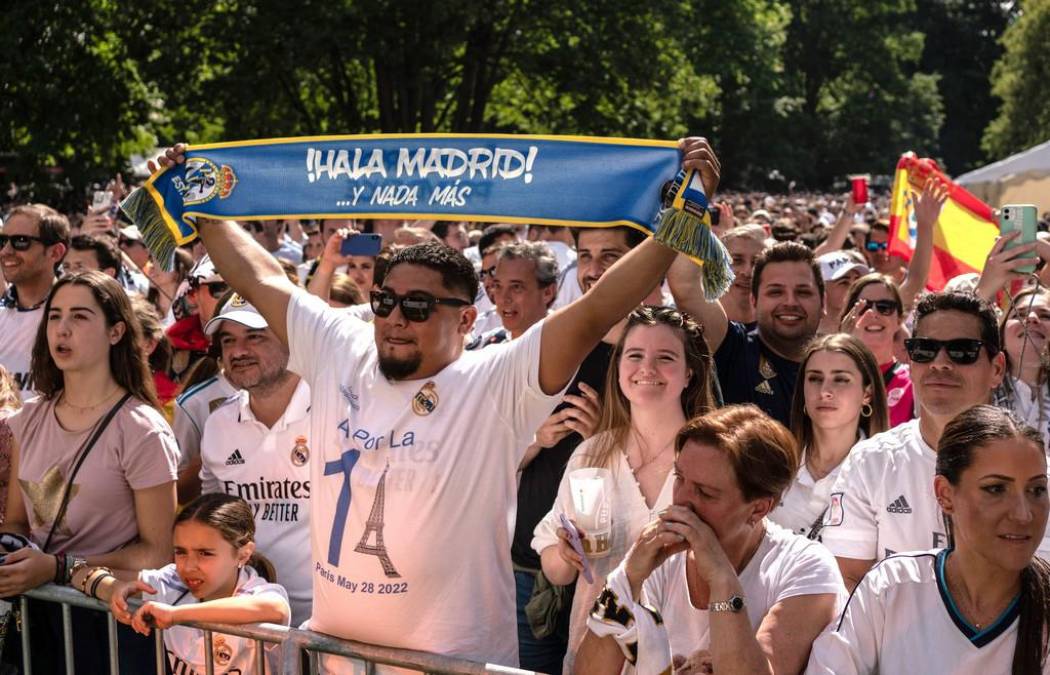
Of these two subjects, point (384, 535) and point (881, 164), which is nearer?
point (384, 535)

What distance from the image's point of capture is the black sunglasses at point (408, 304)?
3.77 m

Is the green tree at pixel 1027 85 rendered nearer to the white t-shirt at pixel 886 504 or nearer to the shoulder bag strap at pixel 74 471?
the white t-shirt at pixel 886 504

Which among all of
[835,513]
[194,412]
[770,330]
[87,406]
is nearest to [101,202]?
[194,412]

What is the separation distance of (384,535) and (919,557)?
146 centimetres

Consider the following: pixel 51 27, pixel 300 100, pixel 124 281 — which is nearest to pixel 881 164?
pixel 300 100

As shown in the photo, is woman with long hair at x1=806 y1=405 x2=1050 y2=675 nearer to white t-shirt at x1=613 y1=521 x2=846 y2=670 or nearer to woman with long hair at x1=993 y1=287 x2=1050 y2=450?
white t-shirt at x1=613 y1=521 x2=846 y2=670

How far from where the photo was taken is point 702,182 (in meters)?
3.66

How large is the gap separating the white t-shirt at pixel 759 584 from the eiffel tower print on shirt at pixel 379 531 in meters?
0.72

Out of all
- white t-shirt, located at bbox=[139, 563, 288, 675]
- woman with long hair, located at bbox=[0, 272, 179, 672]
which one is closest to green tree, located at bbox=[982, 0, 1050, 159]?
woman with long hair, located at bbox=[0, 272, 179, 672]

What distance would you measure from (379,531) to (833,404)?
181 centimetres

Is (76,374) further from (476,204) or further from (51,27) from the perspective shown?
(51,27)

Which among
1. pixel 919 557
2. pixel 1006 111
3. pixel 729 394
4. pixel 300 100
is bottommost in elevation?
pixel 919 557

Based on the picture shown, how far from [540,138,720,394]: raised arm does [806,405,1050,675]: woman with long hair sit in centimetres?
92

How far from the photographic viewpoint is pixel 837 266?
777cm
